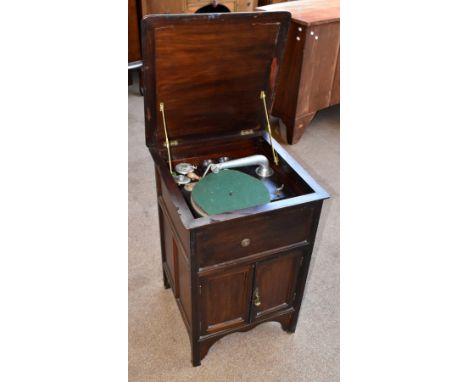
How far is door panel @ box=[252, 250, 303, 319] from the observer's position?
1.38 meters

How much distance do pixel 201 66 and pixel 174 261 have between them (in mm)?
713

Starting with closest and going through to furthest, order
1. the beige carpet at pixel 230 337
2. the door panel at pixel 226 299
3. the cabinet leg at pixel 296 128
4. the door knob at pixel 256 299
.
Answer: the door panel at pixel 226 299 < the door knob at pixel 256 299 < the beige carpet at pixel 230 337 < the cabinet leg at pixel 296 128

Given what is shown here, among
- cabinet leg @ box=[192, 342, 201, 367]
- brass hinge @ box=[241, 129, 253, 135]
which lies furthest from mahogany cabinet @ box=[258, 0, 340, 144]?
cabinet leg @ box=[192, 342, 201, 367]

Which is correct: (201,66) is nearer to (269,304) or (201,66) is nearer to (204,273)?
(204,273)

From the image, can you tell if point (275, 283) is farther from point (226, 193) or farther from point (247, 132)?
point (247, 132)

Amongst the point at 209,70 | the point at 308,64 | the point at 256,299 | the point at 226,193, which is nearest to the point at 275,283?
the point at 256,299

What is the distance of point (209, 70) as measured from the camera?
1287 millimetres

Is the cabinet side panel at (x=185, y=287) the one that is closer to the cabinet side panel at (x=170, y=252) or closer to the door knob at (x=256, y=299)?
the cabinet side panel at (x=170, y=252)

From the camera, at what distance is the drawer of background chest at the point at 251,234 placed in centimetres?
118

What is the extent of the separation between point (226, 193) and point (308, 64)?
1.75m

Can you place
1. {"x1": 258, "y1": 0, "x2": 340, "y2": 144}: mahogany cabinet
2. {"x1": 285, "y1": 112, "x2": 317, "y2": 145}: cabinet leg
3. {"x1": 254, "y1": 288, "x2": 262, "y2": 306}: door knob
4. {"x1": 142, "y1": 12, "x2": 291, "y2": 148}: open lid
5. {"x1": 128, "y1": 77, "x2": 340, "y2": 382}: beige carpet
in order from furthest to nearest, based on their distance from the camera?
{"x1": 285, "y1": 112, "x2": 317, "y2": 145}: cabinet leg → {"x1": 258, "y1": 0, "x2": 340, "y2": 144}: mahogany cabinet → {"x1": 128, "y1": 77, "x2": 340, "y2": 382}: beige carpet → {"x1": 254, "y1": 288, "x2": 262, "y2": 306}: door knob → {"x1": 142, "y1": 12, "x2": 291, "y2": 148}: open lid

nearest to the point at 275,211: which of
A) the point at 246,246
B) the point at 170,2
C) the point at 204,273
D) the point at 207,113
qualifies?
the point at 246,246

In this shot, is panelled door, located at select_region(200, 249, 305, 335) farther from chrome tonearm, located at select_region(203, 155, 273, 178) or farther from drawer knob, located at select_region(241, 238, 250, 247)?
chrome tonearm, located at select_region(203, 155, 273, 178)

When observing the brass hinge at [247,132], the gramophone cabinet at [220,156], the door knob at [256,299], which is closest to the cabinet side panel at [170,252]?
the gramophone cabinet at [220,156]
